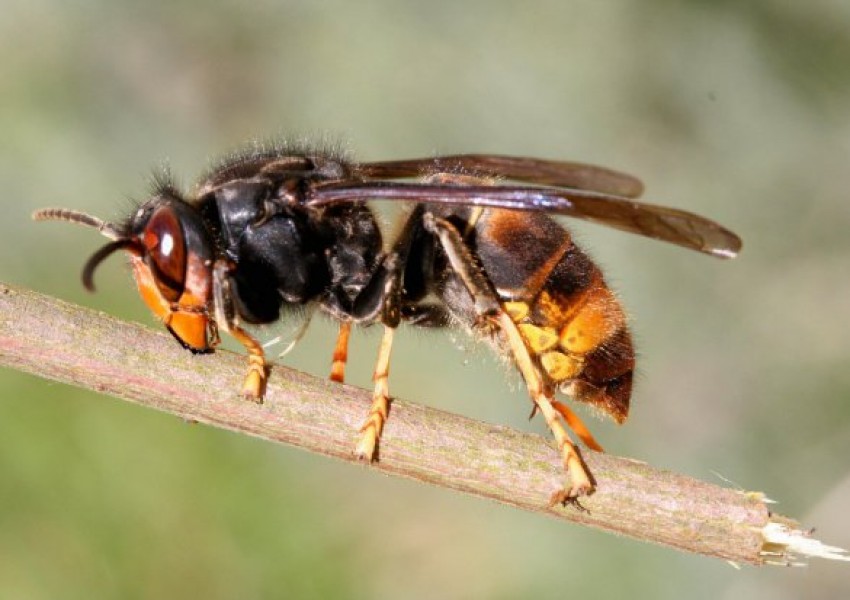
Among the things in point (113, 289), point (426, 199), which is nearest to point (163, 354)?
point (426, 199)

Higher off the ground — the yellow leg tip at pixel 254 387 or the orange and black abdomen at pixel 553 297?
the orange and black abdomen at pixel 553 297

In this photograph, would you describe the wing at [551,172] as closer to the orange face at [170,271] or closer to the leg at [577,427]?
the leg at [577,427]

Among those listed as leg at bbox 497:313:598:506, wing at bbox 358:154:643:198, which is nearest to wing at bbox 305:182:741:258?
leg at bbox 497:313:598:506

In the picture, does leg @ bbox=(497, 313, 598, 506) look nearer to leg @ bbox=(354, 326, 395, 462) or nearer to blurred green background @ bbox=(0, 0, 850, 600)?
leg @ bbox=(354, 326, 395, 462)

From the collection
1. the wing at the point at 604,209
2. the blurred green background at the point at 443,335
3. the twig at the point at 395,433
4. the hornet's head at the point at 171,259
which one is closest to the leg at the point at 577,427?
the twig at the point at 395,433

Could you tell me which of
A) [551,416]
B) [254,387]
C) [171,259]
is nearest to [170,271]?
[171,259]

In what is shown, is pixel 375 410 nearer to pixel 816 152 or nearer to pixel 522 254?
pixel 522 254
